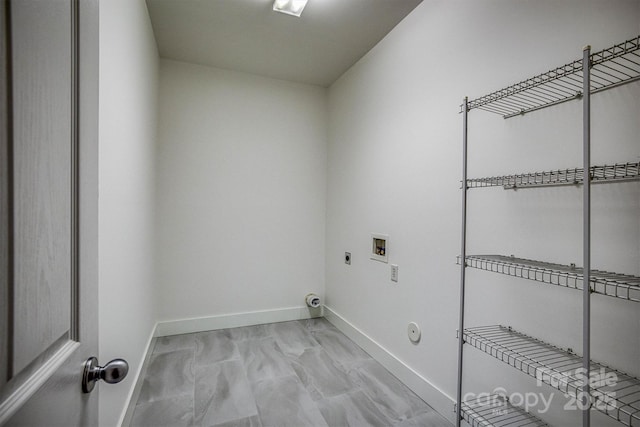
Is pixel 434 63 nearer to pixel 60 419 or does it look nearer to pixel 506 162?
pixel 506 162

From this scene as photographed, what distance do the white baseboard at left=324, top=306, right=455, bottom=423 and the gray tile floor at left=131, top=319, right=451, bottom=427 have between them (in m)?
0.04

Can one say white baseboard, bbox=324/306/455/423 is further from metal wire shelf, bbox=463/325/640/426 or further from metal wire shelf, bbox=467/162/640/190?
metal wire shelf, bbox=467/162/640/190

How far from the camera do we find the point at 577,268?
116 centimetres

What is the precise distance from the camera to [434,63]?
190 cm

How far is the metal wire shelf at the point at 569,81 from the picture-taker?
1008 mm

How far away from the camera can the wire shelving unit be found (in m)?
0.92

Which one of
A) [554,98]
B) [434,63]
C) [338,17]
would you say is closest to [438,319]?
[554,98]

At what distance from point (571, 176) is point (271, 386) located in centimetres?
205

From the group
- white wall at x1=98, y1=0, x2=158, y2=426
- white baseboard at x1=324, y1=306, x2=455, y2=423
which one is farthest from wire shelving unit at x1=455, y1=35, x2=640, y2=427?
white wall at x1=98, y1=0, x2=158, y2=426

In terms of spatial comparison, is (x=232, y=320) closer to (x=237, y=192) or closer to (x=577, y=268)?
(x=237, y=192)

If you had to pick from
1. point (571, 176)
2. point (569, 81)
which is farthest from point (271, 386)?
point (569, 81)

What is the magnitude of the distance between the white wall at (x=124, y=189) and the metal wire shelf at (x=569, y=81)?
165 centimetres

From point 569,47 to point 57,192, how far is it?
1774 mm

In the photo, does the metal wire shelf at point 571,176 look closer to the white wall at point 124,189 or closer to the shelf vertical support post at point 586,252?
the shelf vertical support post at point 586,252
